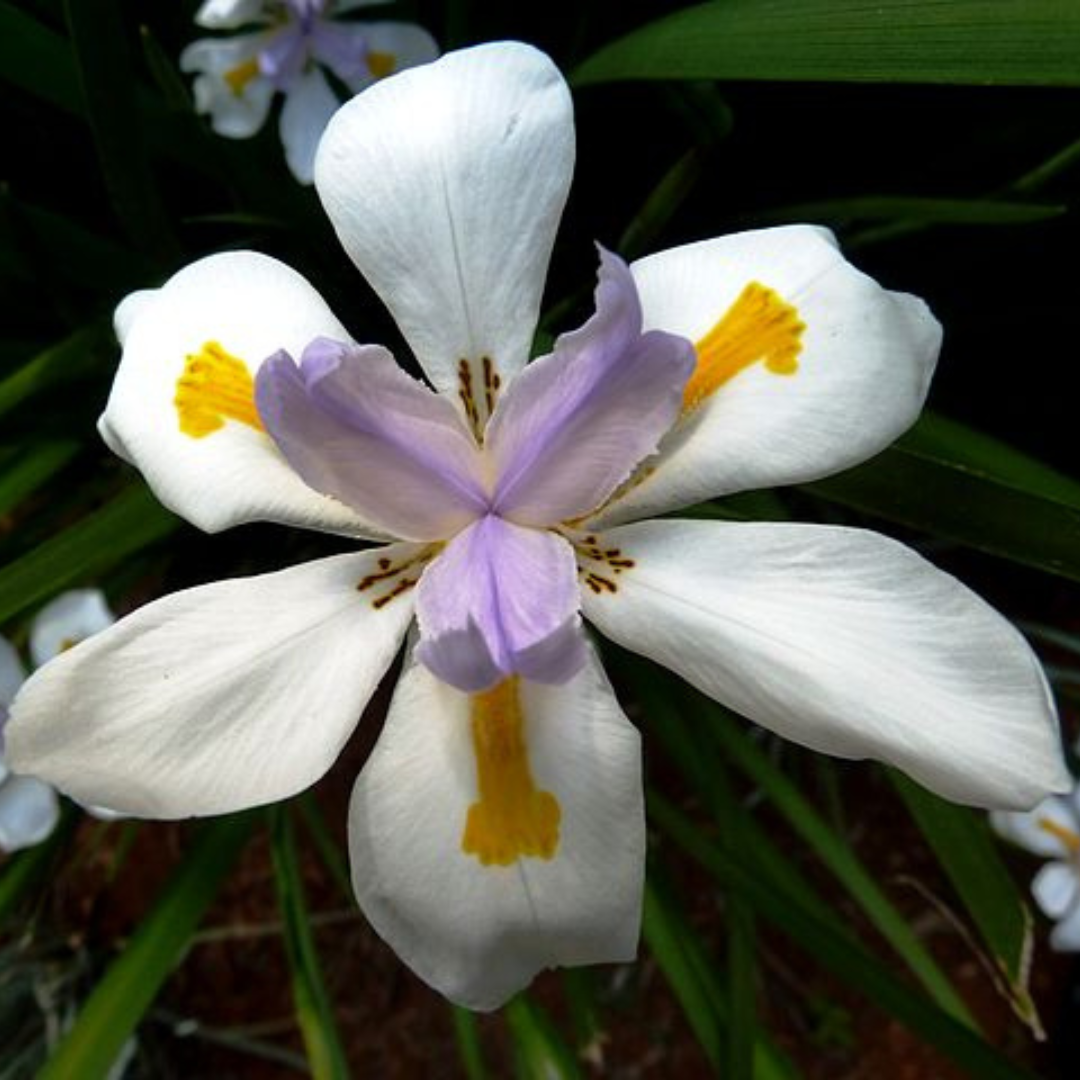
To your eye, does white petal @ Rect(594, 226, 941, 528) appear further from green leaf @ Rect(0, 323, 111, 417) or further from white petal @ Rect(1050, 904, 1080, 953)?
white petal @ Rect(1050, 904, 1080, 953)

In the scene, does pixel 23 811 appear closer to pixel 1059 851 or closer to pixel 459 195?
pixel 459 195

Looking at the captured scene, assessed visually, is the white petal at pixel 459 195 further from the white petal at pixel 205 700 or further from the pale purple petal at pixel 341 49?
the pale purple petal at pixel 341 49

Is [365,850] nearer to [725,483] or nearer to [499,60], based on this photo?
[725,483]

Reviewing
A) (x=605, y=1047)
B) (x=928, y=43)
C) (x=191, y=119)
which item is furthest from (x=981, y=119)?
(x=605, y=1047)

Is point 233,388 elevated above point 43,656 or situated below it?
above

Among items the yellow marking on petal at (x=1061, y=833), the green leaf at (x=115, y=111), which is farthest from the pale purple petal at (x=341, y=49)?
the yellow marking on petal at (x=1061, y=833)

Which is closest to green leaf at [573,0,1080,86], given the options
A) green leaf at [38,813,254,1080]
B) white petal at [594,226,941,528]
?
white petal at [594,226,941,528]

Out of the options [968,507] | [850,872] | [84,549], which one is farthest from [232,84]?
[850,872]
